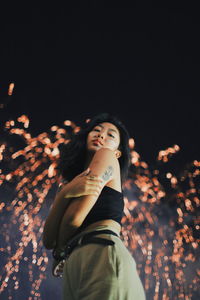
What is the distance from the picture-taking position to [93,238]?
2105mm

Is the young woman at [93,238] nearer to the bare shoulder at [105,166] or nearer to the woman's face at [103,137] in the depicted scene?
A: the bare shoulder at [105,166]

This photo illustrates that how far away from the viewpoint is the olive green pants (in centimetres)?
181

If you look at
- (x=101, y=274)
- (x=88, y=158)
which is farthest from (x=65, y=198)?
(x=88, y=158)

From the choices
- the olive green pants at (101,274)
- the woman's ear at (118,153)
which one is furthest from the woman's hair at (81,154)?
the olive green pants at (101,274)

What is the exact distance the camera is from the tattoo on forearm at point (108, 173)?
2.30 metres

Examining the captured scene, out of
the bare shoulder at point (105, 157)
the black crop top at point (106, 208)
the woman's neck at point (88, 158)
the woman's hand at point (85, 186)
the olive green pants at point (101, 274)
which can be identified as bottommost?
the olive green pants at point (101, 274)

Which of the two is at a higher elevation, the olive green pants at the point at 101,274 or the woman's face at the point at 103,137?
the woman's face at the point at 103,137

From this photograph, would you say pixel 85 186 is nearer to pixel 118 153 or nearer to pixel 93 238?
pixel 93 238

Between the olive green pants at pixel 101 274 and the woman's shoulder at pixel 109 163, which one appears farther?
the woman's shoulder at pixel 109 163

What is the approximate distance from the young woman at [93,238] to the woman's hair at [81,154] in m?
0.57

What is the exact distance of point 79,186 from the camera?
7.24ft

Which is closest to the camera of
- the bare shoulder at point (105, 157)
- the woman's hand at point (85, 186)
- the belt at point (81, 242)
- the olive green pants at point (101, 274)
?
the olive green pants at point (101, 274)

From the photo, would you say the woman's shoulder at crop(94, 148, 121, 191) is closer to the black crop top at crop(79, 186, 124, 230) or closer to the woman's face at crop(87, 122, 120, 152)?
the black crop top at crop(79, 186, 124, 230)

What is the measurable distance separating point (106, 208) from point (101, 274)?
0.55 metres
